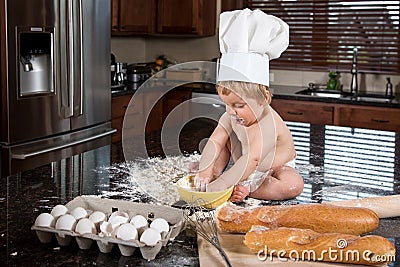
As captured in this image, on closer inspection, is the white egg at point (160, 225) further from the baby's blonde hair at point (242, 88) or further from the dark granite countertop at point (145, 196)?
the baby's blonde hair at point (242, 88)

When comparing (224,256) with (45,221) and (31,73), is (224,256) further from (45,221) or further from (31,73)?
(31,73)

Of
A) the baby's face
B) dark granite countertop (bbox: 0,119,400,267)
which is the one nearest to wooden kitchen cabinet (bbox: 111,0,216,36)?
dark granite countertop (bbox: 0,119,400,267)

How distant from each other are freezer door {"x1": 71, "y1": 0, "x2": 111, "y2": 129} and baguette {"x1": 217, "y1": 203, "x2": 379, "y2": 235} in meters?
2.38

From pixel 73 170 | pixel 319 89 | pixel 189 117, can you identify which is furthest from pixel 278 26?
pixel 319 89

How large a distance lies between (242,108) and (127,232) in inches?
19.4

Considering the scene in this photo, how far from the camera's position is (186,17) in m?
5.05

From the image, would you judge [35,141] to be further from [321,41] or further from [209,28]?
[321,41]

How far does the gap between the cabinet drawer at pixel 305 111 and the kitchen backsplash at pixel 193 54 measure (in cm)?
64

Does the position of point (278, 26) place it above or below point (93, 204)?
above

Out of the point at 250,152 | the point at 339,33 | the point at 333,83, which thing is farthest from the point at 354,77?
the point at 250,152

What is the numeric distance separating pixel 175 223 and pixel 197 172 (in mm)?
356

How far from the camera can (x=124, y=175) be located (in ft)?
6.45

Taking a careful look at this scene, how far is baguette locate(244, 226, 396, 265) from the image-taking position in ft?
4.14

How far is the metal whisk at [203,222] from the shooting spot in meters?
1.32
